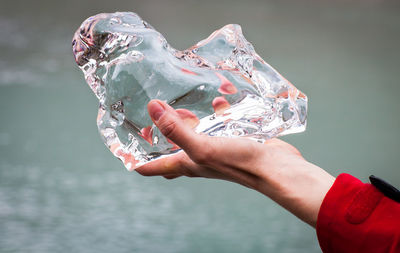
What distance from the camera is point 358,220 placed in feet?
1.66

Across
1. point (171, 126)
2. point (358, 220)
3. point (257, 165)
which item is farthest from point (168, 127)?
point (358, 220)

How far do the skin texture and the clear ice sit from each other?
35mm

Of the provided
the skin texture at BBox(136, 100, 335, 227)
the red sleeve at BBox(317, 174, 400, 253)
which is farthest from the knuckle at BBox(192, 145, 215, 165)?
the red sleeve at BBox(317, 174, 400, 253)

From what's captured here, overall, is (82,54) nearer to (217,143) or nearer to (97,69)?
(97,69)

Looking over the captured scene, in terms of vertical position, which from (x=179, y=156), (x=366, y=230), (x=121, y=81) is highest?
(x=121, y=81)

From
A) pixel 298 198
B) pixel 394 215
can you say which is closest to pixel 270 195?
pixel 298 198

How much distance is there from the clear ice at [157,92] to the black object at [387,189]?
6.6 inches

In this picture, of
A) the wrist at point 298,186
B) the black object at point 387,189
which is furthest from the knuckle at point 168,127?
the black object at point 387,189

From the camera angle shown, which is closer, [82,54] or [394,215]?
[394,215]

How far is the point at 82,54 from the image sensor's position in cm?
65

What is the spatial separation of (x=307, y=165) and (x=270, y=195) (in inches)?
2.5

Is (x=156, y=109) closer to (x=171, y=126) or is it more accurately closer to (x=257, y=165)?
(x=171, y=126)

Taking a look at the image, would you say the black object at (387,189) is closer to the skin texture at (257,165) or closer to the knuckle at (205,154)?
the skin texture at (257,165)

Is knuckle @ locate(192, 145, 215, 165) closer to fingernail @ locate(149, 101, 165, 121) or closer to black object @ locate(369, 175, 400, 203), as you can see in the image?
fingernail @ locate(149, 101, 165, 121)
